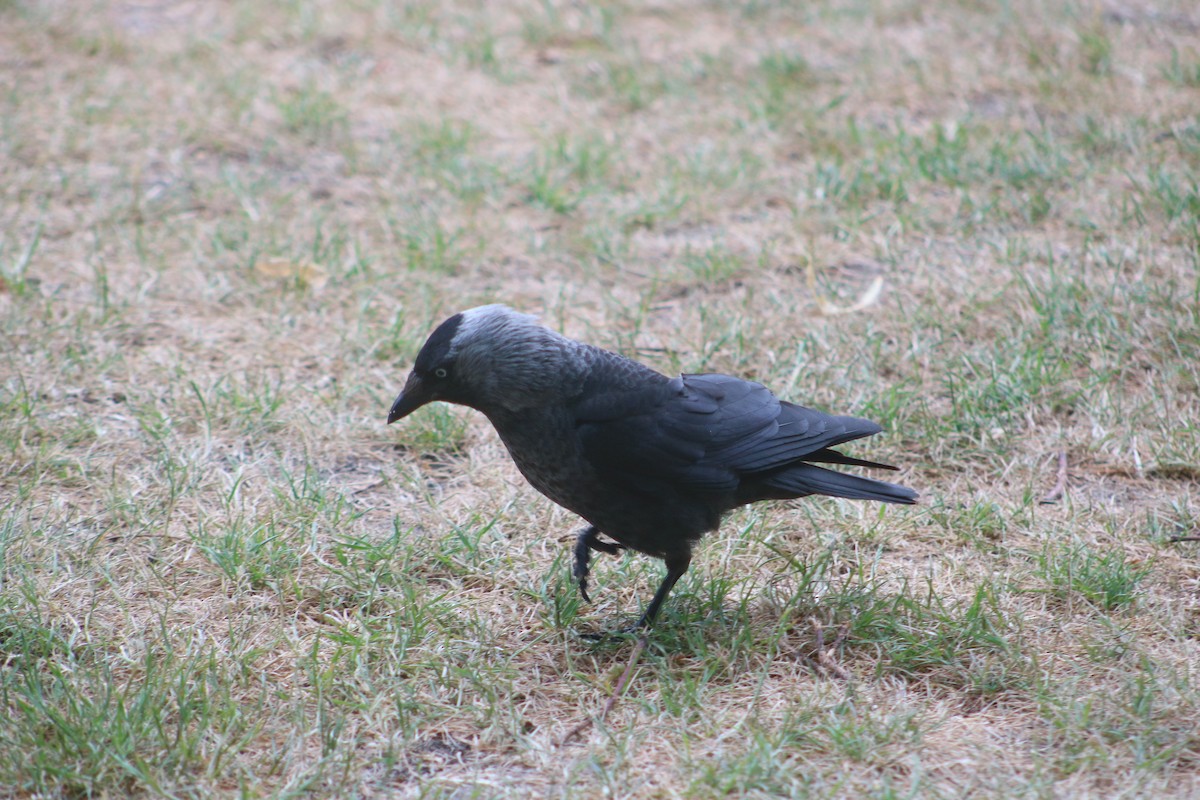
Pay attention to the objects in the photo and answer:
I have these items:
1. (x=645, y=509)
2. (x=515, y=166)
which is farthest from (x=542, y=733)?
(x=515, y=166)

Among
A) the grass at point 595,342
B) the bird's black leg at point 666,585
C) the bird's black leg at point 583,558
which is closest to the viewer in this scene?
the grass at point 595,342

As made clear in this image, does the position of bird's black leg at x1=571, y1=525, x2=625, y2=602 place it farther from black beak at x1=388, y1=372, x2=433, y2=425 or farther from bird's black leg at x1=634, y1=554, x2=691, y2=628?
black beak at x1=388, y1=372, x2=433, y2=425

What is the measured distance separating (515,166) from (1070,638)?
13.5 feet

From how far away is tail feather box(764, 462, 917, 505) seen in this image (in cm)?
313

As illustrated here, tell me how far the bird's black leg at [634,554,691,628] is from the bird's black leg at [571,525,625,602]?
0.18 meters

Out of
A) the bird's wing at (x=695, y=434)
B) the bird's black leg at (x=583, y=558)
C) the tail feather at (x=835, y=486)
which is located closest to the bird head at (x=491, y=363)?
the bird's wing at (x=695, y=434)

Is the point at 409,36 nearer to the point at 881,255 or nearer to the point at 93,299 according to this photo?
the point at 93,299

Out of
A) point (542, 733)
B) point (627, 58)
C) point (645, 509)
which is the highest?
point (627, 58)

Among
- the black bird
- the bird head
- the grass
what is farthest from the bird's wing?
the grass

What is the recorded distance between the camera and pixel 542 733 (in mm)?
2852

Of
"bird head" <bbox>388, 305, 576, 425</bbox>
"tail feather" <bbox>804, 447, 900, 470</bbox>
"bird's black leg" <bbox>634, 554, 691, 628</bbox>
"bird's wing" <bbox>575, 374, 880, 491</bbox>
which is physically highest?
"bird head" <bbox>388, 305, 576, 425</bbox>

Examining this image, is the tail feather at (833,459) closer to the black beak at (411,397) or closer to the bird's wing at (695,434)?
the bird's wing at (695,434)

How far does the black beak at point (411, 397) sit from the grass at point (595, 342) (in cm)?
43

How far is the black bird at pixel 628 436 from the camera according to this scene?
3.19 metres
